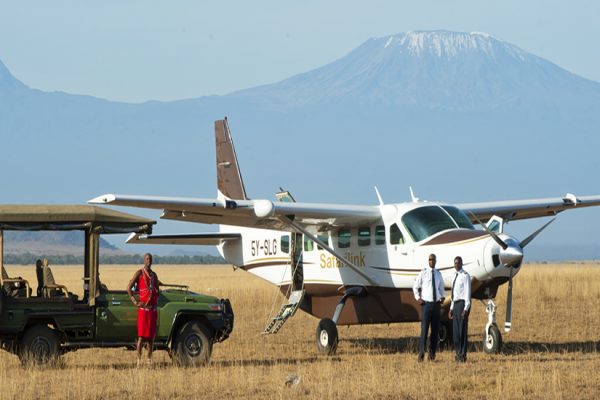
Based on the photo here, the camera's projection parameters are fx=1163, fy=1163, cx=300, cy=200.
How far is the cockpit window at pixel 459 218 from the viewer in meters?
20.6

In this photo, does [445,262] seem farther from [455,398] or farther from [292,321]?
[292,321]

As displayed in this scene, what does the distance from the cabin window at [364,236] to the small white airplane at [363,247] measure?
19 mm

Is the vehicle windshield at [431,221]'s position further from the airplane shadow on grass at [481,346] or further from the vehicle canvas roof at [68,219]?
the vehicle canvas roof at [68,219]

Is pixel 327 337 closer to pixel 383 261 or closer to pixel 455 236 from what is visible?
pixel 383 261

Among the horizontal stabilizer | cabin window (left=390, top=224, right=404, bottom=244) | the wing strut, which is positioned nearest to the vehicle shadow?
the wing strut

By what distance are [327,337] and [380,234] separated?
2.14 meters

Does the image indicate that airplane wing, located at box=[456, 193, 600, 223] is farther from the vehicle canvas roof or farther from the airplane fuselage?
the vehicle canvas roof

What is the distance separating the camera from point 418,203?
69.8 feet

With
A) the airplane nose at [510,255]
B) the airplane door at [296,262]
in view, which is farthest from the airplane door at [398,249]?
the airplane door at [296,262]

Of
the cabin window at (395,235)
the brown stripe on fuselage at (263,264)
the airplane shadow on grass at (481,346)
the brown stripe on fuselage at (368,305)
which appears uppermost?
the cabin window at (395,235)

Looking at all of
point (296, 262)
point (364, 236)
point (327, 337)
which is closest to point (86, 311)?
point (327, 337)

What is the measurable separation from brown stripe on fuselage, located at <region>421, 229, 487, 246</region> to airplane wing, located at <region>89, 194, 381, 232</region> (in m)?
1.68

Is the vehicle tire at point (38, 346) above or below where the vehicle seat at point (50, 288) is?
below

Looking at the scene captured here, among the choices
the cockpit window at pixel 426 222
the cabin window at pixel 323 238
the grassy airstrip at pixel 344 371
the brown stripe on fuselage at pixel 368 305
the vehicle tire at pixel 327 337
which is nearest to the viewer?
the grassy airstrip at pixel 344 371
